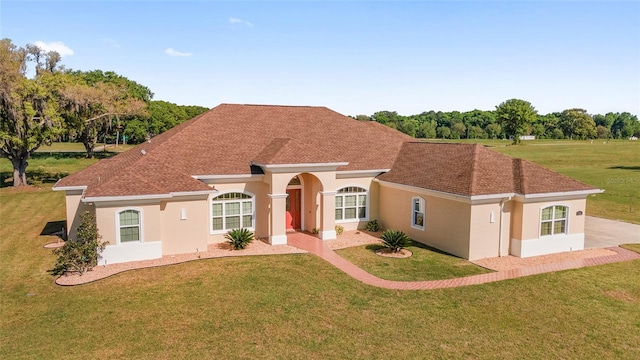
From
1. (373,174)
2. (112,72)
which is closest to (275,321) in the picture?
(373,174)

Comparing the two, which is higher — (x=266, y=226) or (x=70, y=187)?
(x=70, y=187)

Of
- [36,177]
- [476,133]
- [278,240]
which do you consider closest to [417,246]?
[278,240]

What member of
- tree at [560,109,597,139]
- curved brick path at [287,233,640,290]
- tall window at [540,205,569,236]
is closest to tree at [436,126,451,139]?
tree at [560,109,597,139]

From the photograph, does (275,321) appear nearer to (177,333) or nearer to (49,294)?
(177,333)

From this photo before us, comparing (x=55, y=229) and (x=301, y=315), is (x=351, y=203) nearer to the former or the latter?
(x=301, y=315)

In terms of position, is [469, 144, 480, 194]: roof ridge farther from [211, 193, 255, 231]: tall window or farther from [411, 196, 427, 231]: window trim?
[211, 193, 255, 231]: tall window
